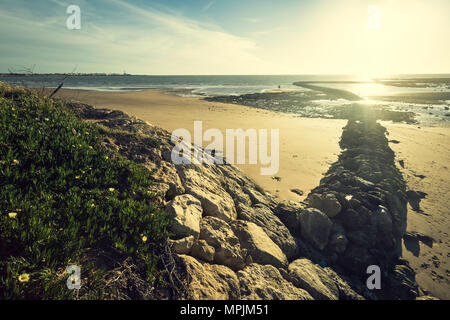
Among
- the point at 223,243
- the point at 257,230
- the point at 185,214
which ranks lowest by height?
the point at 257,230

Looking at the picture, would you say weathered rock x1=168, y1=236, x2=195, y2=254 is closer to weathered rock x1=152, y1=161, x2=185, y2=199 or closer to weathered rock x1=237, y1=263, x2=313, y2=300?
weathered rock x1=237, y1=263, x2=313, y2=300

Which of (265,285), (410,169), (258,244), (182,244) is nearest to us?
(182,244)

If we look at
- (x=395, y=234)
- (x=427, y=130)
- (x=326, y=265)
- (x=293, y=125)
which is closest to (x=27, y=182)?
(x=326, y=265)

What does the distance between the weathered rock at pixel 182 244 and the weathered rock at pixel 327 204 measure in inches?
163

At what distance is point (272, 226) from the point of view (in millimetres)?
4801

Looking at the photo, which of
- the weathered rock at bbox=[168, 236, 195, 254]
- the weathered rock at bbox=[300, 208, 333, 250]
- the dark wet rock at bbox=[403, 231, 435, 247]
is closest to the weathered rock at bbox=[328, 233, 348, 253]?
the weathered rock at bbox=[300, 208, 333, 250]

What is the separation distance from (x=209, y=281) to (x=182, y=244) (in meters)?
0.60

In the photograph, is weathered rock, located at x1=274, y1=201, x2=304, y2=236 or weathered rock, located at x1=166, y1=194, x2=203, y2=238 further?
weathered rock, located at x1=274, y1=201, x2=304, y2=236

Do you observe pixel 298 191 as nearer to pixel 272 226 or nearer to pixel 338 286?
pixel 272 226

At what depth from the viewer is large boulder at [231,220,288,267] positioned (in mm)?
3770

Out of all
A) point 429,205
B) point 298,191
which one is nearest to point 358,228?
point 298,191

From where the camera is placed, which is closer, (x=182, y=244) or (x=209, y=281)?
(x=209, y=281)

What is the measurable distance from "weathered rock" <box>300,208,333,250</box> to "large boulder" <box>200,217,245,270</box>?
88.1 inches
